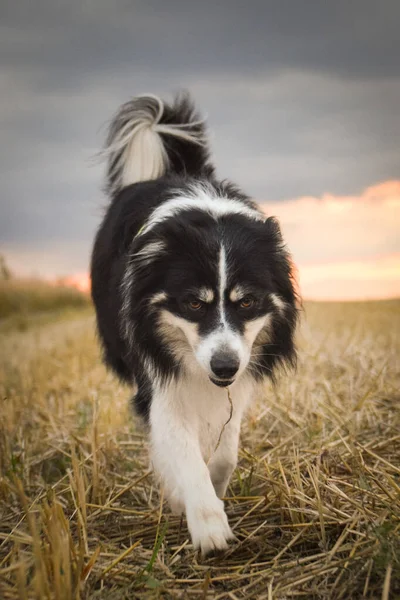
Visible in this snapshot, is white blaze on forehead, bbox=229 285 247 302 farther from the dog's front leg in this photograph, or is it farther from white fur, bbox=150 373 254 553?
the dog's front leg

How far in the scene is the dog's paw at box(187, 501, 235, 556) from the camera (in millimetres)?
2742

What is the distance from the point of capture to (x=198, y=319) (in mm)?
3156

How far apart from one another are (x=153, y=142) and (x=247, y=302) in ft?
7.50

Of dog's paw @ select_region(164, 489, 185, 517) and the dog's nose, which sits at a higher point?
the dog's nose

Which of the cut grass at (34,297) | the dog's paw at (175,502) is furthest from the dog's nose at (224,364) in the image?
the cut grass at (34,297)

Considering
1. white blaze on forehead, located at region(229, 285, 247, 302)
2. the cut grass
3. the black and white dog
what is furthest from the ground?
the cut grass

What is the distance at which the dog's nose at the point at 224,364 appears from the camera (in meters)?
2.97

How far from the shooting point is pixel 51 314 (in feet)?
55.0

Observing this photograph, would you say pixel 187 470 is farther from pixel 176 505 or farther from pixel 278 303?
pixel 278 303

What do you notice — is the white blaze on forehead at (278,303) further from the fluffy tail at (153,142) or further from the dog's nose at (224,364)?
the fluffy tail at (153,142)

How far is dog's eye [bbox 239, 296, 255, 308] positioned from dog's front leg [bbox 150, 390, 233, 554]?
2.22ft

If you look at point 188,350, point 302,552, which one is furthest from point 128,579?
point 188,350

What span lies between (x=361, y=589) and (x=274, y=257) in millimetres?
1811

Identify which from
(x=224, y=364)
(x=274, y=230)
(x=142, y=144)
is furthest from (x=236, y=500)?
(x=142, y=144)
